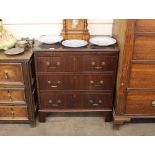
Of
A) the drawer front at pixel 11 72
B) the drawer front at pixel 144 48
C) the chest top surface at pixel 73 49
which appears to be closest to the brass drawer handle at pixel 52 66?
the chest top surface at pixel 73 49

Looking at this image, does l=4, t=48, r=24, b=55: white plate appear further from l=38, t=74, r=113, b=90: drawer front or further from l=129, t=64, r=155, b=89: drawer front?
l=129, t=64, r=155, b=89: drawer front

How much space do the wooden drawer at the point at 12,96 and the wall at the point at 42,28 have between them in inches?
22.6

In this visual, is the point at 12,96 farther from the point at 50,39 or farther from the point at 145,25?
the point at 145,25

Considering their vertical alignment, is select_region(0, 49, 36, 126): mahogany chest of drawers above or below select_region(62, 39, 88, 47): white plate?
below

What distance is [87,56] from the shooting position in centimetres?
183

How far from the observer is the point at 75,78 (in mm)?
1935

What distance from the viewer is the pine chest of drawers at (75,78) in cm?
182

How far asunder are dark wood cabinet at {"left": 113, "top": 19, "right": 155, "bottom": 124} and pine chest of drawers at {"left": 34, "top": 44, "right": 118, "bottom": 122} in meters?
0.12

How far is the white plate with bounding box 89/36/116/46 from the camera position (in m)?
1.90

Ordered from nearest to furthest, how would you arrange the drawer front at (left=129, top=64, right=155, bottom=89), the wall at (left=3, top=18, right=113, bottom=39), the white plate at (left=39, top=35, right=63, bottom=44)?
the drawer front at (left=129, top=64, right=155, bottom=89) → the white plate at (left=39, top=35, right=63, bottom=44) → the wall at (left=3, top=18, right=113, bottom=39)

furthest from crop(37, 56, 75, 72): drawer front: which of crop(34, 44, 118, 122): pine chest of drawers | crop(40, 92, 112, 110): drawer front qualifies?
crop(40, 92, 112, 110): drawer front

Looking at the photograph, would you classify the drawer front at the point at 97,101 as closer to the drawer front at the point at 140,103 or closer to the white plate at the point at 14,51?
the drawer front at the point at 140,103
